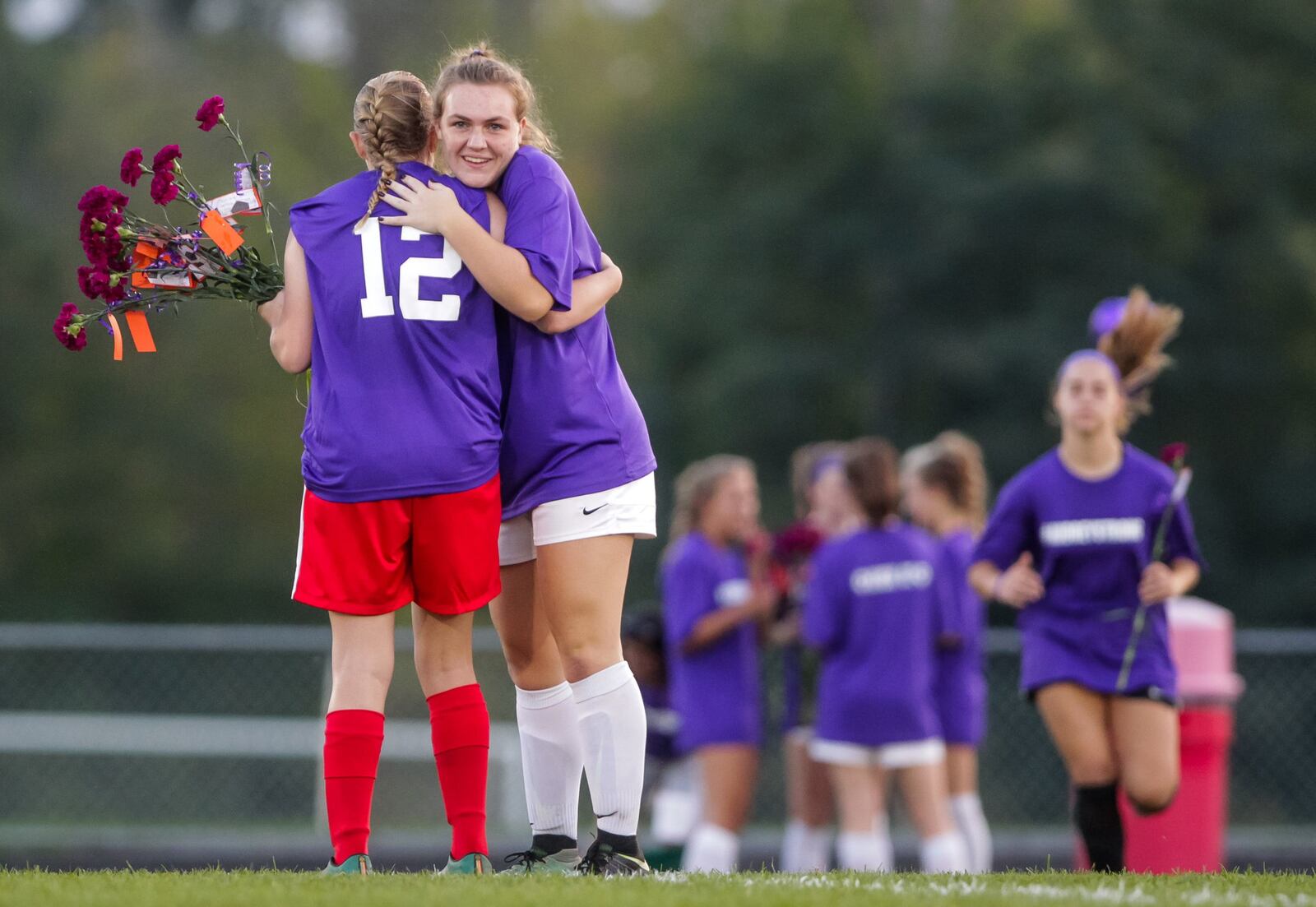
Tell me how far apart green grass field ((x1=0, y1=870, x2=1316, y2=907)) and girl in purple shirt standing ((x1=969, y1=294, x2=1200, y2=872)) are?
4.17 feet

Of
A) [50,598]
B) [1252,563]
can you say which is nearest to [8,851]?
[50,598]

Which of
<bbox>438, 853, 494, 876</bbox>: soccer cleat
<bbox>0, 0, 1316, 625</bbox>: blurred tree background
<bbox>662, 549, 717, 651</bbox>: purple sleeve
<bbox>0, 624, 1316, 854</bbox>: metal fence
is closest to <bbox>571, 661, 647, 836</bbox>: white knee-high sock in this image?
<bbox>438, 853, 494, 876</bbox>: soccer cleat

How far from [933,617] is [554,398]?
431 centimetres

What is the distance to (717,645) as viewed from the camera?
8.96m

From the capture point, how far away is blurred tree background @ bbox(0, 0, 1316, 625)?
68.3 feet

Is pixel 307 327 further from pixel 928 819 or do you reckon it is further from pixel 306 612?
pixel 306 612

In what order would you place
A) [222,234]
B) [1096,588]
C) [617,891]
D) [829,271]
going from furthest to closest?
1. [829,271]
2. [1096,588]
3. [222,234]
4. [617,891]

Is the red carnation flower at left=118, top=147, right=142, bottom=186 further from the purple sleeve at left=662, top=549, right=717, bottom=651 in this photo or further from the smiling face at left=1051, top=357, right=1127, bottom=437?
the purple sleeve at left=662, top=549, right=717, bottom=651

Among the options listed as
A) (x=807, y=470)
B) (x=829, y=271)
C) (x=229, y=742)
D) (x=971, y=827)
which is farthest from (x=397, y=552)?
(x=829, y=271)

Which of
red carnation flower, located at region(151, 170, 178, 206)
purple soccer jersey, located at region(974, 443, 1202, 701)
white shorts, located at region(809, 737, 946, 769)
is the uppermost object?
red carnation flower, located at region(151, 170, 178, 206)

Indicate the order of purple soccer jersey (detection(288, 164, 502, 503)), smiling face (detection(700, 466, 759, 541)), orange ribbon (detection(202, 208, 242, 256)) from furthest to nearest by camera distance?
smiling face (detection(700, 466, 759, 541)) → orange ribbon (detection(202, 208, 242, 256)) → purple soccer jersey (detection(288, 164, 502, 503))

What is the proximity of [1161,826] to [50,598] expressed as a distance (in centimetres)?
1556

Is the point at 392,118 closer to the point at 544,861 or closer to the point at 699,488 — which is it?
the point at 544,861

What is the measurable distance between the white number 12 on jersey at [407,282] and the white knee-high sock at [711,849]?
482cm
